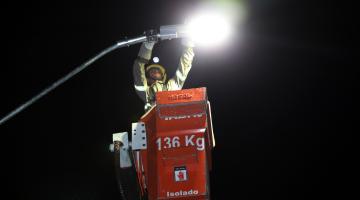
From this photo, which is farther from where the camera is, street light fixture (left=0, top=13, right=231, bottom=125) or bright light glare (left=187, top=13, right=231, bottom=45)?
bright light glare (left=187, top=13, right=231, bottom=45)

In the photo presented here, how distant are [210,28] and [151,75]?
1.33 metres

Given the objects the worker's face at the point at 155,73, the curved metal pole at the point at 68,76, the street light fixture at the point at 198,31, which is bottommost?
the curved metal pole at the point at 68,76

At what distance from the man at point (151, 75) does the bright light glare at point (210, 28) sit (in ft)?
2.98

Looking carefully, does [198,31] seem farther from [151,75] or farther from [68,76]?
[68,76]

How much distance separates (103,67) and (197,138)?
465 cm

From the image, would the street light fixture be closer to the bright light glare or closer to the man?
the bright light glare

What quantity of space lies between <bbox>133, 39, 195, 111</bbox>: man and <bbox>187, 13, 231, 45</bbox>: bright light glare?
2.98 feet

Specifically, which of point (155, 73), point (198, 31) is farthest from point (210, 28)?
point (155, 73)

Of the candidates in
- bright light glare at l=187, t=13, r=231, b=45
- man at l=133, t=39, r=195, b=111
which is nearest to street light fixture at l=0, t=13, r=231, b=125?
bright light glare at l=187, t=13, r=231, b=45

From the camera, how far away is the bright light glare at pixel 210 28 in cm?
623

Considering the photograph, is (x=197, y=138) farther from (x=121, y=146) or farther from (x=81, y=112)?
(x=81, y=112)

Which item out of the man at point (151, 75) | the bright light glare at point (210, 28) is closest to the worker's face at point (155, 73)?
the man at point (151, 75)

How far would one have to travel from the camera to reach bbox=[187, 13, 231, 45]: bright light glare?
623 cm

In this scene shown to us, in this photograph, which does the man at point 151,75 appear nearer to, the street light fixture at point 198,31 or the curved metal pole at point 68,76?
the street light fixture at point 198,31
